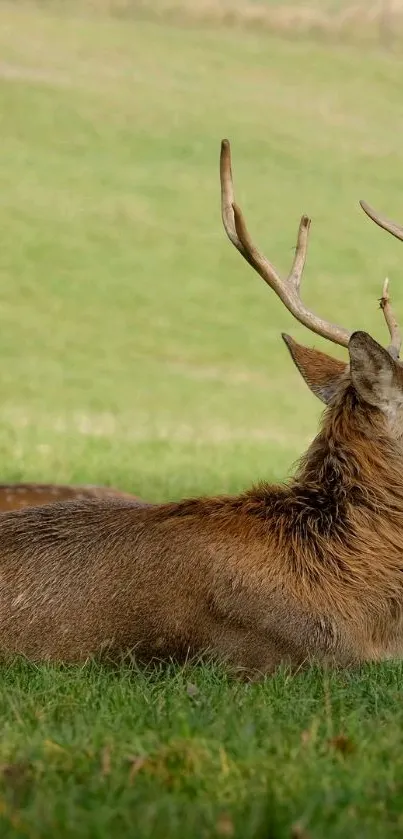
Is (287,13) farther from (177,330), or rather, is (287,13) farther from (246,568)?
(246,568)

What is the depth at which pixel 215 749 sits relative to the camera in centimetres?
371

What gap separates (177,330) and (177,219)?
5710 mm

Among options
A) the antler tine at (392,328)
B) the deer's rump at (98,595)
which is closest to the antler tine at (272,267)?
the antler tine at (392,328)

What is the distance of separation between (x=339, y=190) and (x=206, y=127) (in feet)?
12.5

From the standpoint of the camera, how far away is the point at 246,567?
549 cm

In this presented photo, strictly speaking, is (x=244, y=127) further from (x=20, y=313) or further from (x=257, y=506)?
(x=257, y=506)

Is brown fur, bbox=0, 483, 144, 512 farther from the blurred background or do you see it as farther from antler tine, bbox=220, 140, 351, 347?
the blurred background

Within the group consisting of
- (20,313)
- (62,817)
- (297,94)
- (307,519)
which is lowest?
(62,817)

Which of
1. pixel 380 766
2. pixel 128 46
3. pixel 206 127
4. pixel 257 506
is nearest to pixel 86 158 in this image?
pixel 206 127

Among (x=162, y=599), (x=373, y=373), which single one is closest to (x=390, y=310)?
(x=373, y=373)

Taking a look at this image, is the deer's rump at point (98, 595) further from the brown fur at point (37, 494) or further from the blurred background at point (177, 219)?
the blurred background at point (177, 219)

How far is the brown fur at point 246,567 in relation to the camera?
546 cm

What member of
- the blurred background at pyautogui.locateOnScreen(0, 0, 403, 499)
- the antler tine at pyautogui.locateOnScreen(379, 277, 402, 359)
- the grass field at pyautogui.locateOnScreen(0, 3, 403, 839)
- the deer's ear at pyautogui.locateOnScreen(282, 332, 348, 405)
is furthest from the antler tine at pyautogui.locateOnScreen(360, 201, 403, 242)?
the blurred background at pyautogui.locateOnScreen(0, 0, 403, 499)

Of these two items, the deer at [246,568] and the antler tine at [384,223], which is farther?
the antler tine at [384,223]
